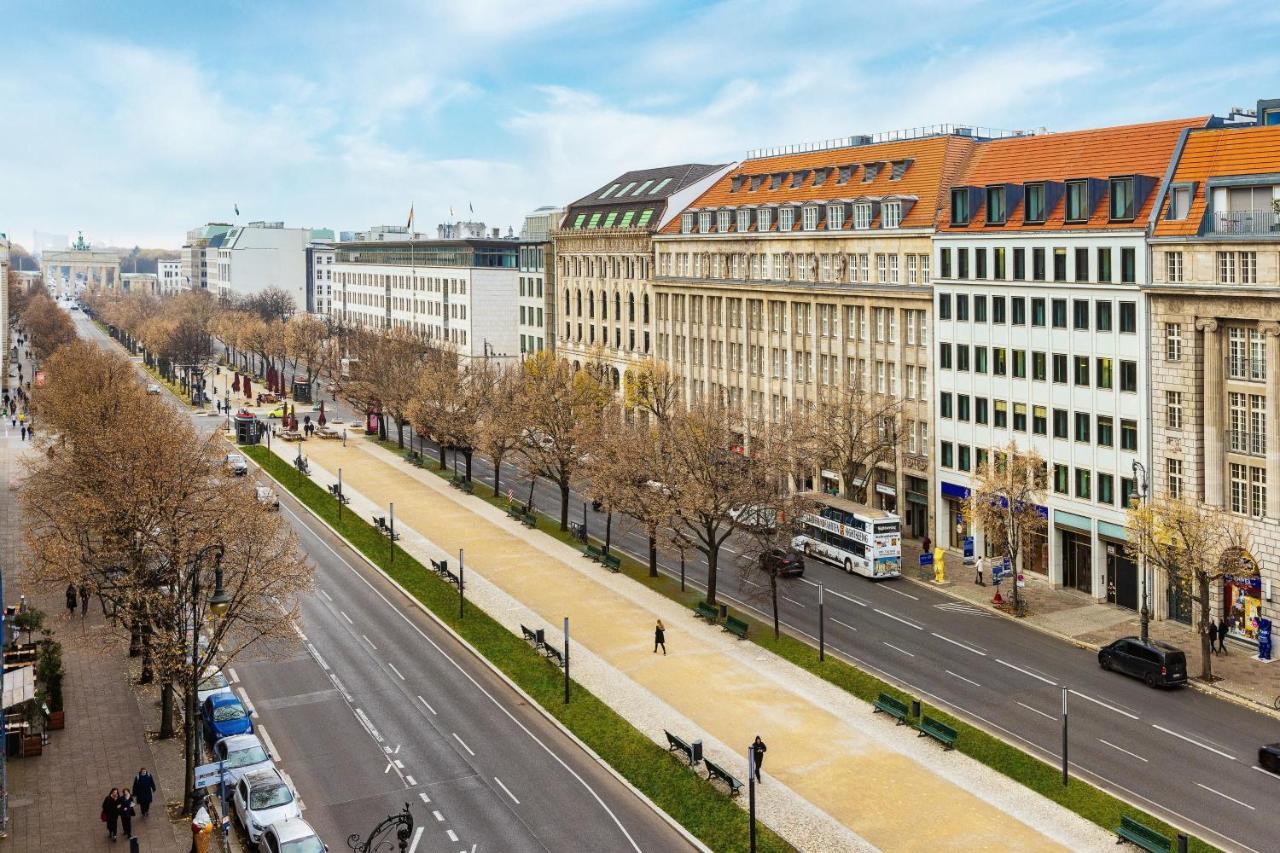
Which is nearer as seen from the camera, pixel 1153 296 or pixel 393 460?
pixel 1153 296

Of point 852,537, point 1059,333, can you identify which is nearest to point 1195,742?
point 1059,333

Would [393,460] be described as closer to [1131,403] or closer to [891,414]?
[891,414]

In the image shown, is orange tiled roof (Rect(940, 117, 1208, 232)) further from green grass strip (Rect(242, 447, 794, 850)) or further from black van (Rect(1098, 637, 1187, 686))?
green grass strip (Rect(242, 447, 794, 850))

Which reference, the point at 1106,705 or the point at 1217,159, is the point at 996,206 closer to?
the point at 1217,159

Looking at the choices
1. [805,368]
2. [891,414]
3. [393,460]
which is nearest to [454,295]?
[393,460]

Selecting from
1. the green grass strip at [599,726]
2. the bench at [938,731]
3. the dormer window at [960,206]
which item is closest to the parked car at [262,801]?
the green grass strip at [599,726]

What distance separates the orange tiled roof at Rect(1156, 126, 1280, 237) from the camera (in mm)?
56844

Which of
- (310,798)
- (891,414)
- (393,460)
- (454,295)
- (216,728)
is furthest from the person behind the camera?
(454,295)

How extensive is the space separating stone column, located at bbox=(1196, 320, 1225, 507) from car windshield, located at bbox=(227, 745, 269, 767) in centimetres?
4266

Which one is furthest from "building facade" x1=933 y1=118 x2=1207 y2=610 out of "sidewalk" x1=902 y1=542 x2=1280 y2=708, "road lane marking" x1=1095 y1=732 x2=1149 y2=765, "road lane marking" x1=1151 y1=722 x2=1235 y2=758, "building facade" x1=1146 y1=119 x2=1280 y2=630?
"road lane marking" x1=1095 y1=732 x2=1149 y2=765

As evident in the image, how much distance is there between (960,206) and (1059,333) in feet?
38.0

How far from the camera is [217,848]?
36.7 metres

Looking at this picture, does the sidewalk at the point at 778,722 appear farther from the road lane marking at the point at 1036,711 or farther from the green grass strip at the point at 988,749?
the road lane marking at the point at 1036,711

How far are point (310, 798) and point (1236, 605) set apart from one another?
41230 millimetres
